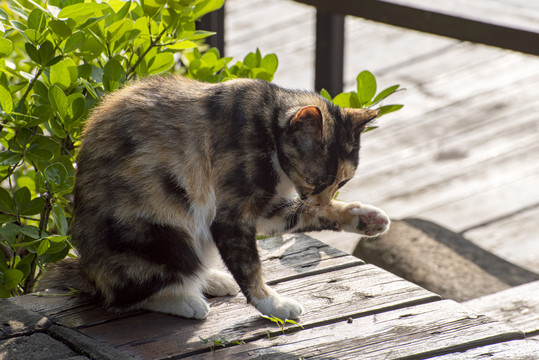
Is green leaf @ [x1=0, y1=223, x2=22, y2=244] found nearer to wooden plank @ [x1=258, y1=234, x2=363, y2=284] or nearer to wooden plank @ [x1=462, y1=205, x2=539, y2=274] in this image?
wooden plank @ [x1=258, y1=234, x2=363, y2=284]

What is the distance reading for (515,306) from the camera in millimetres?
3318

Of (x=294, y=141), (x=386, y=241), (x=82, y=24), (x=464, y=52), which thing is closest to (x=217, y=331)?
(x=294, y=141)

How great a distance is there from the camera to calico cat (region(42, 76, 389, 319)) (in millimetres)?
2502

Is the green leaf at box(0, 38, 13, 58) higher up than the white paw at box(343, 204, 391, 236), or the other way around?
the green leaf at box(0, 38, 13, 58)

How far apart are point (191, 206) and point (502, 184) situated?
343 centimetres

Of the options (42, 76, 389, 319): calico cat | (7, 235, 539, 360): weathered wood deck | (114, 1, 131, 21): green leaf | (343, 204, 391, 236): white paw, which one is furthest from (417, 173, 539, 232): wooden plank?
(114, 1, 131, 21): green leaf

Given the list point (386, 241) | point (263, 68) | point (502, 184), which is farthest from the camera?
point (502, 184)

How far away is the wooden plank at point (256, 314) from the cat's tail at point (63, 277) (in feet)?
0.84

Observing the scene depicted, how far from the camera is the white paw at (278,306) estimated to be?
8.22ft

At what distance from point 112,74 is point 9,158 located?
1.44 ft

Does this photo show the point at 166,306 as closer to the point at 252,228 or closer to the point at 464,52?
the point at 252,228

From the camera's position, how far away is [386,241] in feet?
13.3

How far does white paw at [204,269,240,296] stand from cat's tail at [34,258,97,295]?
38 centimetres

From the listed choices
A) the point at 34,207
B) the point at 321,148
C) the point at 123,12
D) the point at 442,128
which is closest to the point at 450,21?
the point at 321,148
